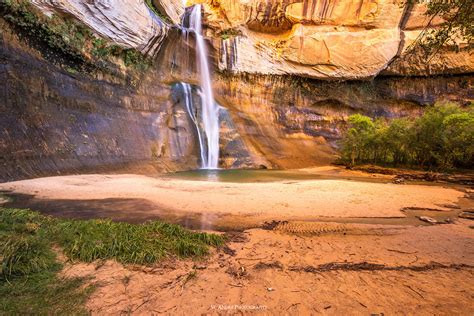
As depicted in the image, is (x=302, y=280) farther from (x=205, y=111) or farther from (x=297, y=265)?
(x=205, y=111)

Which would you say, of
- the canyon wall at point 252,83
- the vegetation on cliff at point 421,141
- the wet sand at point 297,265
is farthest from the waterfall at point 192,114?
the wet sand at point 297,265

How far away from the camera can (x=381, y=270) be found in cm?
270

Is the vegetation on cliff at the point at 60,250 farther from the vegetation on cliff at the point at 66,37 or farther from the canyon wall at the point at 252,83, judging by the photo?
the vegetation on cliff at the point at 66,37

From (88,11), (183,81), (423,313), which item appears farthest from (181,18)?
(423,313)

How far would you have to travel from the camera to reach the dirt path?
2.07 m

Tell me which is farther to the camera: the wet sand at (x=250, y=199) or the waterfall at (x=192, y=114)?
the waterfall at (x=192, y=114)

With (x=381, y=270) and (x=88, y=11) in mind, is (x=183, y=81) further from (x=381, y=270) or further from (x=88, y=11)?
(x=381, y=270)

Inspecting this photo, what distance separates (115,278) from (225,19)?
2442cm

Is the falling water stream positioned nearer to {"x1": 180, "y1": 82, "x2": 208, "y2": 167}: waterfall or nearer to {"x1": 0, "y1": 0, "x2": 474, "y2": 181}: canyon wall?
{"x1": 180, "y1": 82, "x2": 208, "y2": 167}: waterfall

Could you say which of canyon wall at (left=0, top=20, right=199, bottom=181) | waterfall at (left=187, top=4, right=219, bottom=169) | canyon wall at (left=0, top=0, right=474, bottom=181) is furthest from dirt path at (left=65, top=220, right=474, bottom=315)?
waterfall at (left=187, top=4, right=219, bottom=169)

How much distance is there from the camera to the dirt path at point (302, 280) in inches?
81.4

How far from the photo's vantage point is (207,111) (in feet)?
64.4

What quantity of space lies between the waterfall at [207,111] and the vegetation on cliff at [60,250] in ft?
46.8

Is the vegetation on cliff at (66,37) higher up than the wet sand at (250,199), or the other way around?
the vegetation on cliff at (66,37)
